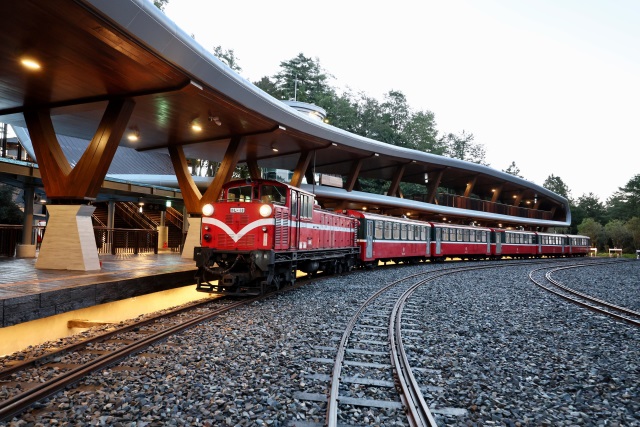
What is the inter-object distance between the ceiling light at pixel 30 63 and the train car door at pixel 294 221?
6968 mm

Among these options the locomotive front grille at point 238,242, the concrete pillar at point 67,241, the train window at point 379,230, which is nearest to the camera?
the locomotive front grille at point 238,242

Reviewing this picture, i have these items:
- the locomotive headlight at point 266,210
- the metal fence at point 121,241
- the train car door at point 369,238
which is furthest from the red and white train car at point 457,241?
the locomotive headlight at point 266,210

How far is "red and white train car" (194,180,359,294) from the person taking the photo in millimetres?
11336

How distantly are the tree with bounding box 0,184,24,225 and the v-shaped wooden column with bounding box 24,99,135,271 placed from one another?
17.5 meters

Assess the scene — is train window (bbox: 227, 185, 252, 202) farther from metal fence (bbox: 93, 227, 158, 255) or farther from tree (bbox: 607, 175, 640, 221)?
tree (bbox: 607, 175, 640, 221)

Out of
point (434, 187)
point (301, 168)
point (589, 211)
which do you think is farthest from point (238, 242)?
point (589, 211)

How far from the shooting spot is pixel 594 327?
9.34 m

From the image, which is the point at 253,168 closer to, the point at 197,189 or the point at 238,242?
the point at 197,189

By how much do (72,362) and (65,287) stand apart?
3.08 m

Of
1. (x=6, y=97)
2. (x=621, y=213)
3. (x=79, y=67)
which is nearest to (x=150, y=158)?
(x=6, y=97)

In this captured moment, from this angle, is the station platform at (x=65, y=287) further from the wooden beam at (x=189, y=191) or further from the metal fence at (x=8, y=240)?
the wooden beam at (x=189, y=191)

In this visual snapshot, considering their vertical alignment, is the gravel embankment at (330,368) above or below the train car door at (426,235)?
below

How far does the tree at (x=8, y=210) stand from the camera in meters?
26.5

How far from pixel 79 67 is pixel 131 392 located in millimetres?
8747
